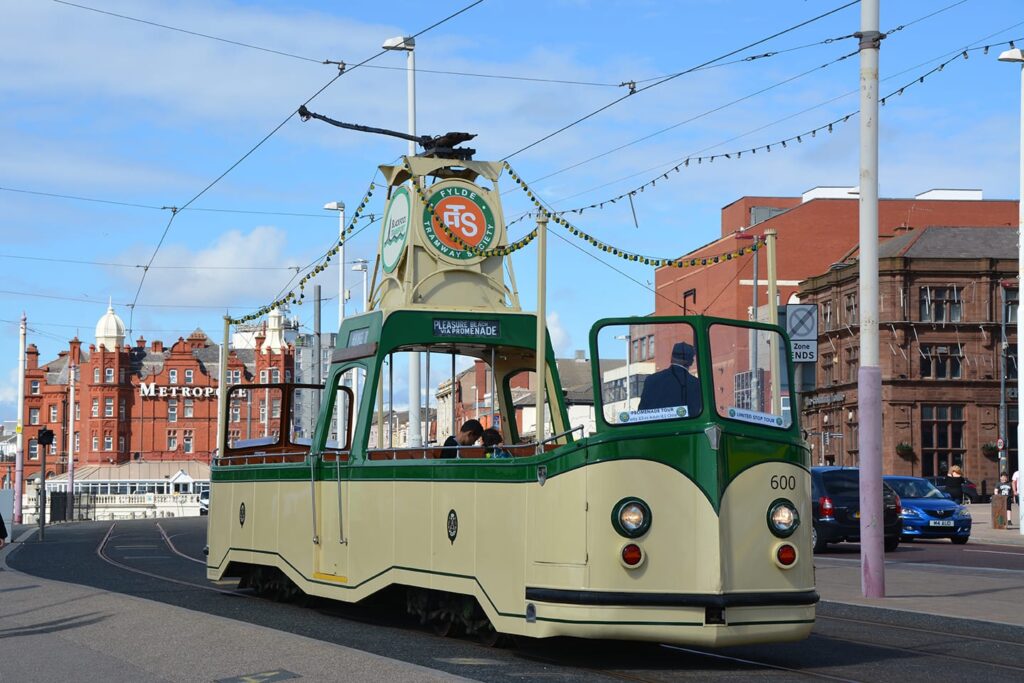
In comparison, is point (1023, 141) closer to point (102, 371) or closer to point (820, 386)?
point (820, 386)

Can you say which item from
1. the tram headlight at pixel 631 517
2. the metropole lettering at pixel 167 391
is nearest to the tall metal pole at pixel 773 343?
the tram headlight at pixel 631 517

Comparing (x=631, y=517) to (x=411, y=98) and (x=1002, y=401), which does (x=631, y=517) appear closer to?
(x=411, y=98)

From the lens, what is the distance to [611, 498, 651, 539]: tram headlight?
11.0m

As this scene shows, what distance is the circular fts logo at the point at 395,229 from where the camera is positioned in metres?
16.0

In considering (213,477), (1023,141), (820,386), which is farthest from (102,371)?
(213,477)

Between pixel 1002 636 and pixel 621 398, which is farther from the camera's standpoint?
pixel 1002 636

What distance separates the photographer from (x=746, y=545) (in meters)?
11.1

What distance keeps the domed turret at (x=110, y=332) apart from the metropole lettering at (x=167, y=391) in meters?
5.26

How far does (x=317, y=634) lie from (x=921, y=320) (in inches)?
2503

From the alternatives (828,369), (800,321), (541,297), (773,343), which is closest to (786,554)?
(773,343)

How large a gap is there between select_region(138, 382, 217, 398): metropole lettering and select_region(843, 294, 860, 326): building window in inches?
3581

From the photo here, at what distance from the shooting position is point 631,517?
1104cm

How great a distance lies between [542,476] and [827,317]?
6982 cm

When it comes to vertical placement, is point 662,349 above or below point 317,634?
above
